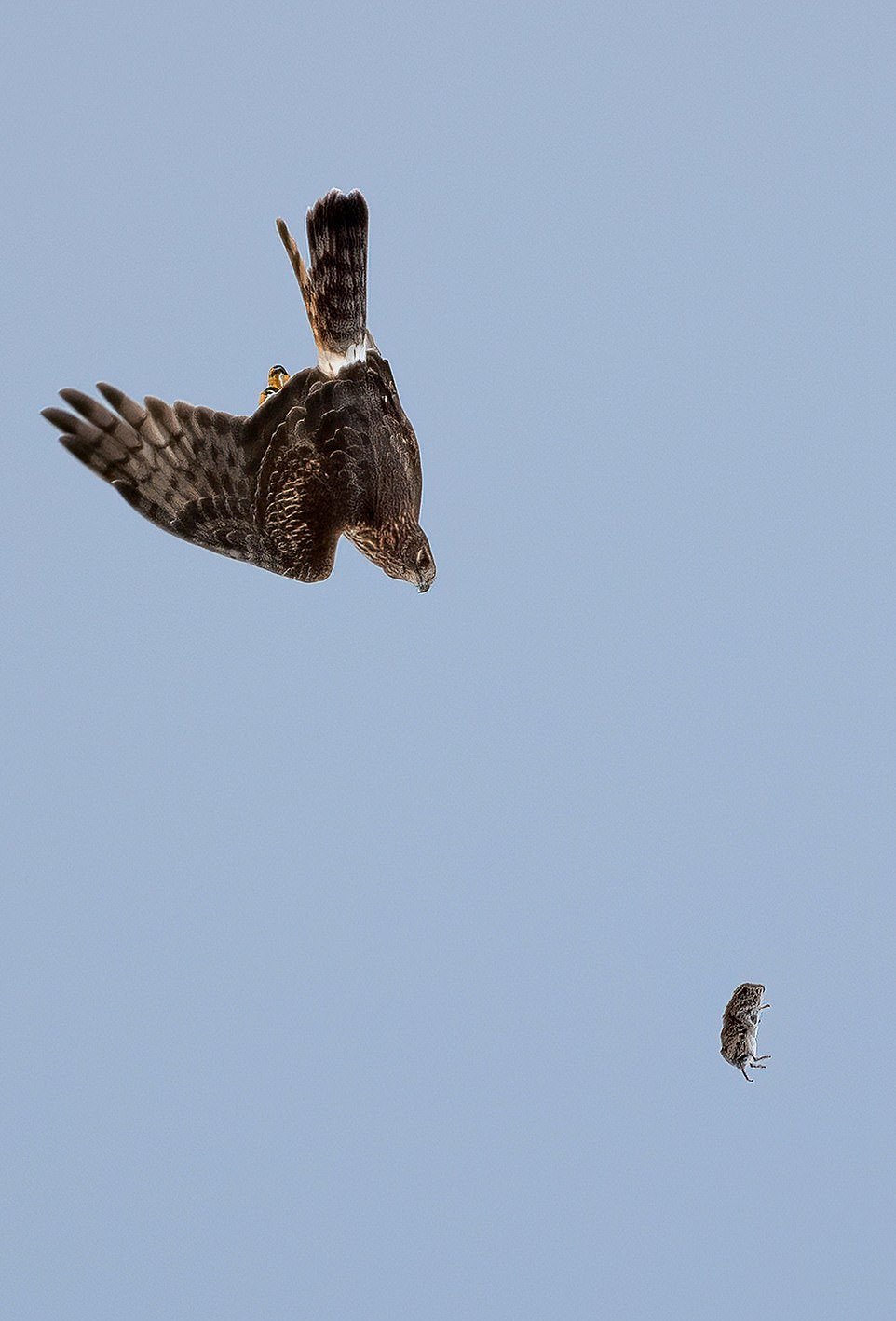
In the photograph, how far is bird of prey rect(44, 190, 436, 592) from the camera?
8.38 m

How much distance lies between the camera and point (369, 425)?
27.7ft

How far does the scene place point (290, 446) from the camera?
8422mm

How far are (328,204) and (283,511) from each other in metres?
1.59

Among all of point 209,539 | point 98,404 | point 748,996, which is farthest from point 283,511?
point 748,996

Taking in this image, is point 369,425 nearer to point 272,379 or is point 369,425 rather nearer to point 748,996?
point 272,379

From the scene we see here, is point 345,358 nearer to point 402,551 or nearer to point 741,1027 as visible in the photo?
point 402,551

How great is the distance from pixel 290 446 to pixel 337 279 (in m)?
0.90

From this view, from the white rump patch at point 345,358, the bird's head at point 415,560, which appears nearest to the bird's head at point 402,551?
the bird's head at point 415,560

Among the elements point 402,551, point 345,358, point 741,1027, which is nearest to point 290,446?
point 345,358

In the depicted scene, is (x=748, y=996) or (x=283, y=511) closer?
(x=283, y=511)

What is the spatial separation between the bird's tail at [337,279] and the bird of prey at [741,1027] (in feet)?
14.5

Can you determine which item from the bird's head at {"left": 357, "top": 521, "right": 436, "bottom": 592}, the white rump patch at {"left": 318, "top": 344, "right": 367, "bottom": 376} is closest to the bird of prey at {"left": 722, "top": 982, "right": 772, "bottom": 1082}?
the bird's head at {"left": 357, "top": 521, "right": 436, "bottom": 592}

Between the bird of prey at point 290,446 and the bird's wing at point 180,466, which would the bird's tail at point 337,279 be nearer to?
the bird of prey at point 290,446

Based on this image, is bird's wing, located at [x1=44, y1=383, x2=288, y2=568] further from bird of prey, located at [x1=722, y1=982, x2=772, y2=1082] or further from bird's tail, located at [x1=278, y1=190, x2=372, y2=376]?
bird of prey, located at [x1=722, y1=982, x2=772, y2=1082]
